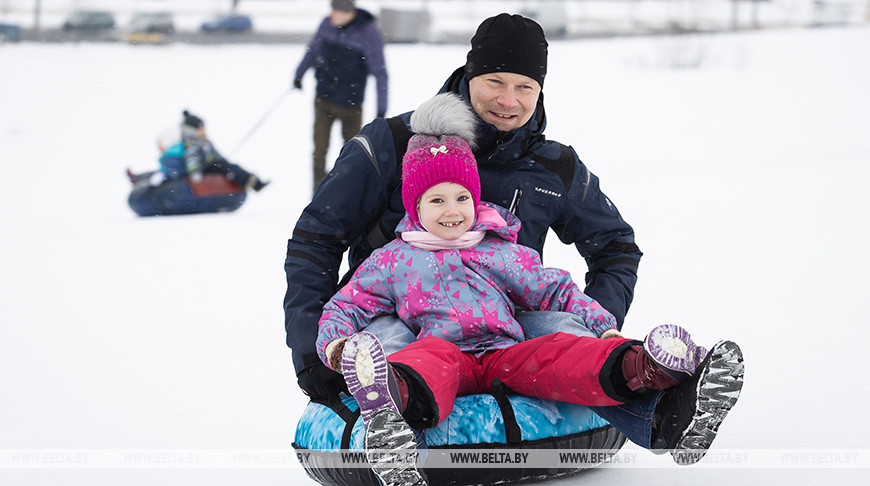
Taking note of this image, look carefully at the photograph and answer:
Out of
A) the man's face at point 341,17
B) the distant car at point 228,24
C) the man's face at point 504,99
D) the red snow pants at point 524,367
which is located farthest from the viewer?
the distant car at point 228,24

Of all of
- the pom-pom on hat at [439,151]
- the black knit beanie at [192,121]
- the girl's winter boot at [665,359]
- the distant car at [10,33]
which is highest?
the pom-pom on hat at [439,151]

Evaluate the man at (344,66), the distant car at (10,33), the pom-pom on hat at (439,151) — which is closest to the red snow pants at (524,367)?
the pom-pom on hat at (439,151)

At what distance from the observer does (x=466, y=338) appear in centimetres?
218

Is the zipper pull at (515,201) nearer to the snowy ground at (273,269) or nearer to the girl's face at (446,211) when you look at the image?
the girl's face at (446,211)

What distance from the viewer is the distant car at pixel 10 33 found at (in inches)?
701

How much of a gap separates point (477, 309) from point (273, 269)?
3.45 metres

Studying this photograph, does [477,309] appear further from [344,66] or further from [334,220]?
[344,66]

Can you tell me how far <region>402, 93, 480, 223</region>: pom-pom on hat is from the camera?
2.25 metres

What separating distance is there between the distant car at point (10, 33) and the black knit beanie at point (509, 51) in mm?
17468

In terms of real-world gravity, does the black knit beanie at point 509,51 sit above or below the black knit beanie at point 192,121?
above

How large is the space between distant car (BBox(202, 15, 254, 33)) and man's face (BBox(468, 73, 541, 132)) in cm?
1846

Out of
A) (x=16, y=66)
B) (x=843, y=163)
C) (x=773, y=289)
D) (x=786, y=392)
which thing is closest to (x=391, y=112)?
(x=843, y=163)

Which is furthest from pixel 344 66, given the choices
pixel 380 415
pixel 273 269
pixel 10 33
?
pixel 10 33

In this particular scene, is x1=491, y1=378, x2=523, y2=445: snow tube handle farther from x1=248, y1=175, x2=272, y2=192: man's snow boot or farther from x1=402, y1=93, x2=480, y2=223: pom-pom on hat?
x1=248, y1=175, x2=272, y2=192: man's snow boot
